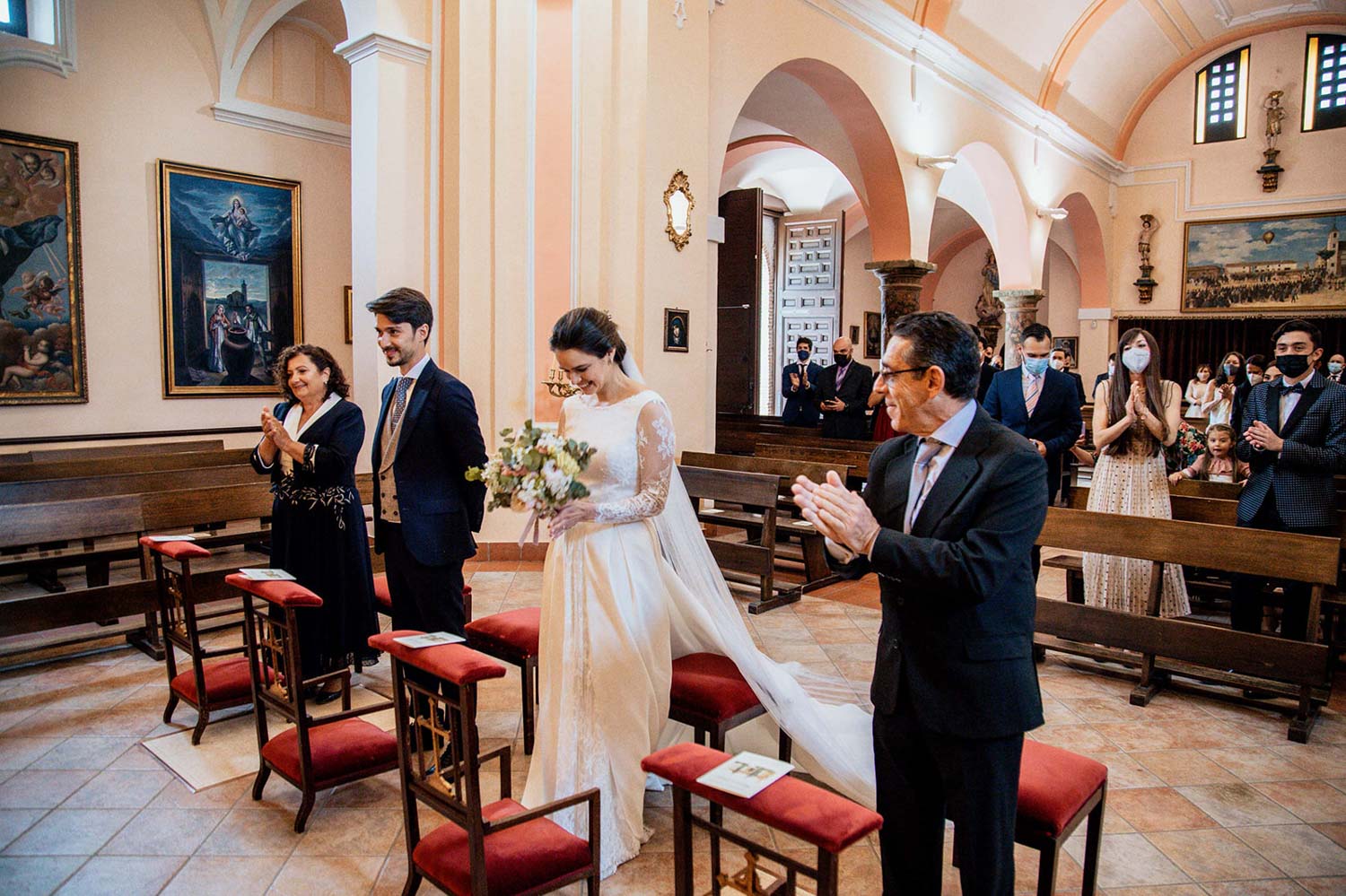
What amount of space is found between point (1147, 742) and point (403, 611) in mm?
3326

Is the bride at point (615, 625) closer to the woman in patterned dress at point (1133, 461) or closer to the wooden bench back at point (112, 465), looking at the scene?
the woman in patterned dress at point (1133, 461)

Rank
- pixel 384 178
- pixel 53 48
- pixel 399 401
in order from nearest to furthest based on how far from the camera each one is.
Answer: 1. pixel 399 401
2. pixel 384 178
3. pixel 53 48

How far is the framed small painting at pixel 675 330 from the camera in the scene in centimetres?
753

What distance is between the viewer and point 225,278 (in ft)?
30.8

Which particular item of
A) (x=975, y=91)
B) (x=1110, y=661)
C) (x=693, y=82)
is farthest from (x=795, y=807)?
(x=975, y=91)

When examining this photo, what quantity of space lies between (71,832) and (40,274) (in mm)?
6891

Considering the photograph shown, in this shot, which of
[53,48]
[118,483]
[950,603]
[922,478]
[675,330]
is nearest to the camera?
[950,603]

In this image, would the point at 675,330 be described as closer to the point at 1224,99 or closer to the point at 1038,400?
the point at 1038,400

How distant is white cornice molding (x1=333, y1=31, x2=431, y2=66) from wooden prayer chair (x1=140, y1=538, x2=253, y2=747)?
4.50 meters

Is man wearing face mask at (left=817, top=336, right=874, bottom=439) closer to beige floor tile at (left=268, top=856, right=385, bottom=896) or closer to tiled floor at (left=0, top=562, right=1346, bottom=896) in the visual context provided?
tiled floor at (left=0, top=562, right=1346, bottom=896)

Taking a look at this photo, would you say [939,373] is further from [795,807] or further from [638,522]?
[638,522]

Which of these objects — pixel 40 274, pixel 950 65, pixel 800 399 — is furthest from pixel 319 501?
pixel 950 65

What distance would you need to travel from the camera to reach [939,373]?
2027mm

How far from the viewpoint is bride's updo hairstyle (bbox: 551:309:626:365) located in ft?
9.45
